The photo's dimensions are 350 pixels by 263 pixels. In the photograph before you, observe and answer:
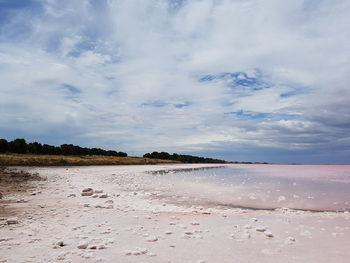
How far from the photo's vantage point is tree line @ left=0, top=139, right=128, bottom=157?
7575 centimetres

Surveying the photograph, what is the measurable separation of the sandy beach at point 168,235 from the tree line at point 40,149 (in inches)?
3105

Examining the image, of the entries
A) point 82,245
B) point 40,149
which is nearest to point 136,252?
point 82,245

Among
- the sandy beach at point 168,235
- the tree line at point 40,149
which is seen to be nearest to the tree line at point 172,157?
the tree line at point 40,149

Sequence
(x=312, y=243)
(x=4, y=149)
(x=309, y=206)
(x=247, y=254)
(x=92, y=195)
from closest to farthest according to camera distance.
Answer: (x=247, y=254), (x=312, y=243), (x=309, y=206), (x=92, y=195), (x=4, y=149)

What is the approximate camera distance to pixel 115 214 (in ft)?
27.3

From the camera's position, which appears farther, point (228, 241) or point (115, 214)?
point (115, 214)

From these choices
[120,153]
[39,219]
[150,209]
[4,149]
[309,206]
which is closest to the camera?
[39,219]

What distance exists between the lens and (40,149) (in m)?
83.0

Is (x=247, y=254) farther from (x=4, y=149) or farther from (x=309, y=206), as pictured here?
(x=4, y=149)

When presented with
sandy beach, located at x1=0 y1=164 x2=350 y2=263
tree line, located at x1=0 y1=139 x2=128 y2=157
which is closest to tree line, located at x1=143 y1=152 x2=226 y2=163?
tree line, located at x1=0 y1=139 x2=128 y2=157

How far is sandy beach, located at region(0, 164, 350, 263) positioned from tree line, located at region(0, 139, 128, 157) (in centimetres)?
7888

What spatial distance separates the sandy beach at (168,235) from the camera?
4.71 metres

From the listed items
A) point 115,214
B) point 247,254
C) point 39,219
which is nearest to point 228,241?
point 247,254

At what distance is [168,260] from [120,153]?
110568 mm
